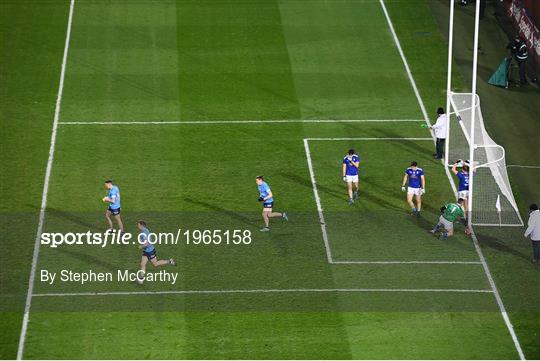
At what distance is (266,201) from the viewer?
3459cm

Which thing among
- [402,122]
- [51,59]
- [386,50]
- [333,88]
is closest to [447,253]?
[402,122]

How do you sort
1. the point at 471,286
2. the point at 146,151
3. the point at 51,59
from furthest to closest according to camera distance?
the point at 51,59 → the point at 146,151 → the point at 471,286

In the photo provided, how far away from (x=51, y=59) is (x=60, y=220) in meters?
11.5

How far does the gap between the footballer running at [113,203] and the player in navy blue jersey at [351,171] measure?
641 cm

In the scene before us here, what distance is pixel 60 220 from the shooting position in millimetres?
35625

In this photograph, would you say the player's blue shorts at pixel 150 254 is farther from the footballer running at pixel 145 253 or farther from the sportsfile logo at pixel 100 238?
the sportsfile logo at pixel 100 238

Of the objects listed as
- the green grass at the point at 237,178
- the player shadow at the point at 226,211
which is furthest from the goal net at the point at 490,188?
the player shadow at the point at 226,211

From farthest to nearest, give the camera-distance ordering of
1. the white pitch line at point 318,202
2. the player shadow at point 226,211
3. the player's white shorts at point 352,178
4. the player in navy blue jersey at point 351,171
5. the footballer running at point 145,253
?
the player's white shorts at point 352,178
the player in navy blue jersey at point 351,171
the player shadow at point 226,211
the white pitch line at point 318,202
the footballer running at point 145,253

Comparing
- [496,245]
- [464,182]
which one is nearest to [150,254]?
[464,182]

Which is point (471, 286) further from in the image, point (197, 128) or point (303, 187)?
point (197, 128)

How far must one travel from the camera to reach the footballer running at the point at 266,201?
34.3 m

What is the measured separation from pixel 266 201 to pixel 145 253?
4.00 m

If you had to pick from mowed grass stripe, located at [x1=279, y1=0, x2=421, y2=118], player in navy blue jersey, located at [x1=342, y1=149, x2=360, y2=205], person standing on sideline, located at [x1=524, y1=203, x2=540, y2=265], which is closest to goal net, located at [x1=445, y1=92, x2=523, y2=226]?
person standing on sideline, located at [x1=524, y1=203, x2=540, y2=265]

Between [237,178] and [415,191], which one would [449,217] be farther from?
[237,178]
